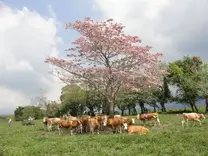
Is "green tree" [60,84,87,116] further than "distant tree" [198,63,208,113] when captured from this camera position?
Yes

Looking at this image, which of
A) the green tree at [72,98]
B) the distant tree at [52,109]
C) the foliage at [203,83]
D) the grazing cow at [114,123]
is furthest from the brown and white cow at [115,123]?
the distant tree at [52,109]

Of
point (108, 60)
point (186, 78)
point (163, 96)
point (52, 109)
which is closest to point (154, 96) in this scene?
point (163, 96)

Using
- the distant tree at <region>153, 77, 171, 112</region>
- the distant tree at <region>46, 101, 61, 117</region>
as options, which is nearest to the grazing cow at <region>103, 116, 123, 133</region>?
the distant tree at <region>153, 77, 171, 112</region>

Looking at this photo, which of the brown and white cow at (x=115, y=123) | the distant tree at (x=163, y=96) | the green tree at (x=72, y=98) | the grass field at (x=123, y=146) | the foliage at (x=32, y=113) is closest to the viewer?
the grass field at (x=123, y=146)

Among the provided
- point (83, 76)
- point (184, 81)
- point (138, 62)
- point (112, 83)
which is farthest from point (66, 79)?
point (184, 81)

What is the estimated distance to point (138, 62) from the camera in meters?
42.1

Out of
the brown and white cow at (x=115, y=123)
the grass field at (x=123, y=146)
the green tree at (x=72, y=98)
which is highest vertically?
the green tree at (x=72, y=98)

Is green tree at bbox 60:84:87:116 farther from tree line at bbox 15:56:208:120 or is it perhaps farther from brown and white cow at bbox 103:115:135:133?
brown and white cow at bbox 103:115:135:133

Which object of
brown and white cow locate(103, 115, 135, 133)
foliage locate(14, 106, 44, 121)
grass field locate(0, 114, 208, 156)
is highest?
foliage locate(14, 106, 44, 121)

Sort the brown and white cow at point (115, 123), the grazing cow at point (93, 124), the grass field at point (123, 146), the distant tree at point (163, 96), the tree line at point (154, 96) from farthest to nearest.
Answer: the distant tree at point (163, 96) → the tree line at point (154, 96) → the grazing cow at point (93, 124) → the brown and white cow at point (115, 123) → the grass field at point (123, 146)

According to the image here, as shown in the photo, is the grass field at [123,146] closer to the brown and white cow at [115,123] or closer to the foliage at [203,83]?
the brown and white cow at [115,123]

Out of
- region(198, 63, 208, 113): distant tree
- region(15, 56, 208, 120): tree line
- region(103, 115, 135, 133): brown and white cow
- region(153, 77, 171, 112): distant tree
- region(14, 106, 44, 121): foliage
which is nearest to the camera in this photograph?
region(103, 115, 135, 133): brown and white cow

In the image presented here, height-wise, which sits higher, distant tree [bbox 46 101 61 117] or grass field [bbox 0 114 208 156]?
distant tree [bbox 46 101 61 117]

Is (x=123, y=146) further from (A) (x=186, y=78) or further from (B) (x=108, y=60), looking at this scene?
(A) (x=186, y=78)
